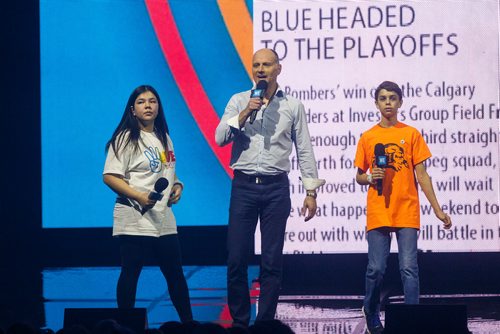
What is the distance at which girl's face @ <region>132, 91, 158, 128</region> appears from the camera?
219 inches

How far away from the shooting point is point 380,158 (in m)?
5.50

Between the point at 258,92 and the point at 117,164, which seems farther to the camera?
the point at 117,164

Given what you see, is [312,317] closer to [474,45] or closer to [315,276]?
[315,276]

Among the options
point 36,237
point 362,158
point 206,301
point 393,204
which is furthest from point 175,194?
point 36,237

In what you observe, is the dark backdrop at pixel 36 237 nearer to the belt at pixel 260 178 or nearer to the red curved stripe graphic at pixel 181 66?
the red curved stripe graphic at pixel 181 66

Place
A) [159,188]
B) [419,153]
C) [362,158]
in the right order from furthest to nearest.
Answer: [362,158] < [419,153] < [159,188]

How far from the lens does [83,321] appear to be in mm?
4230

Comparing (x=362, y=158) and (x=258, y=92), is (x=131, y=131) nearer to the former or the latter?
(x=258, y=92)

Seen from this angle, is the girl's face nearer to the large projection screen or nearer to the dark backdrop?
the large projection screen

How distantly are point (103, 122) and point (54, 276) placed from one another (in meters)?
1.46

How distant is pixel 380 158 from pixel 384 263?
25.7 inches

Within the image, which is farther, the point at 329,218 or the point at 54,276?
the point at 54,276

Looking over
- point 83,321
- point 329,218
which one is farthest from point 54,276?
point 83,321

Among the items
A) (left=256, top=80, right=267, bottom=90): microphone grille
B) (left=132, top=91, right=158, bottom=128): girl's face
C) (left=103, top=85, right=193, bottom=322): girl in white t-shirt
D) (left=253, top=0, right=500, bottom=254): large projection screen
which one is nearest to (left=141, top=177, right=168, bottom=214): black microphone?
(left=103, top=85, right=193, bottom=322): girl in white t-shirt
